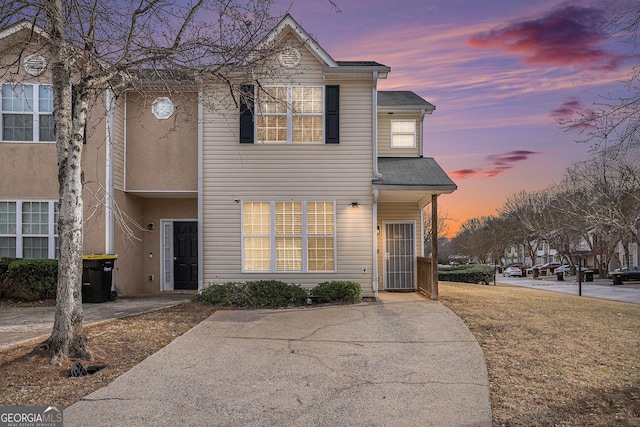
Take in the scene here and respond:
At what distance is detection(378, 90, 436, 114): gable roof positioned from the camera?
14867 millimetres

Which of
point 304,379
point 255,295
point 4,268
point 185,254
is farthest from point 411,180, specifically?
point 4,268

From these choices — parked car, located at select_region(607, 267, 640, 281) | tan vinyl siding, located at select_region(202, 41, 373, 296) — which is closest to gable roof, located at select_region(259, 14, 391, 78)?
tan vinyl siding, located at select_region(202, 41, 373, 296)

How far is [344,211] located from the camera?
491 inches

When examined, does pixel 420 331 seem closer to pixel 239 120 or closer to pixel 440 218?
pixel 239 120

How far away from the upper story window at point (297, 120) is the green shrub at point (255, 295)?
382 centimetres

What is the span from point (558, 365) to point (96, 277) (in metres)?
10.3

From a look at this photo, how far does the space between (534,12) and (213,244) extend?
9771 mm

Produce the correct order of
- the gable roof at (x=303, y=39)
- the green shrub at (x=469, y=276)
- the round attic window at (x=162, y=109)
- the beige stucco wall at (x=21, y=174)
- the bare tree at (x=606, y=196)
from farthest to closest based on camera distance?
the green shrub at (x=469, y=276) → the bare tree at (x=606, y=196) → the round attic window at (x=162, y=109) → the beige stucco wall at (x=21, y=174) → the gable roof at (x=303, y=39)

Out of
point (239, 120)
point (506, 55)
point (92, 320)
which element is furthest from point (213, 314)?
point (506, 55)

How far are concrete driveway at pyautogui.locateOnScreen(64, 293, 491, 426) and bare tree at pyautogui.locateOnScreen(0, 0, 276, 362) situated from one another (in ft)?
4.79

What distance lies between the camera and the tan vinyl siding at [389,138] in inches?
593

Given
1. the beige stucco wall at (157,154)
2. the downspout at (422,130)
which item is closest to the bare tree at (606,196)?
the downspout at (422,130)

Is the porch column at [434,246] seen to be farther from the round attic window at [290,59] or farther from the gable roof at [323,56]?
the round attic window at [290,59]

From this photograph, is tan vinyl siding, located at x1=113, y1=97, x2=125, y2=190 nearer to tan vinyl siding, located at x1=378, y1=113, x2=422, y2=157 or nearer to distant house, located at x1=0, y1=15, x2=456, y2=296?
distant house, located at x1=0, y1=15, x2=456, y2=296
